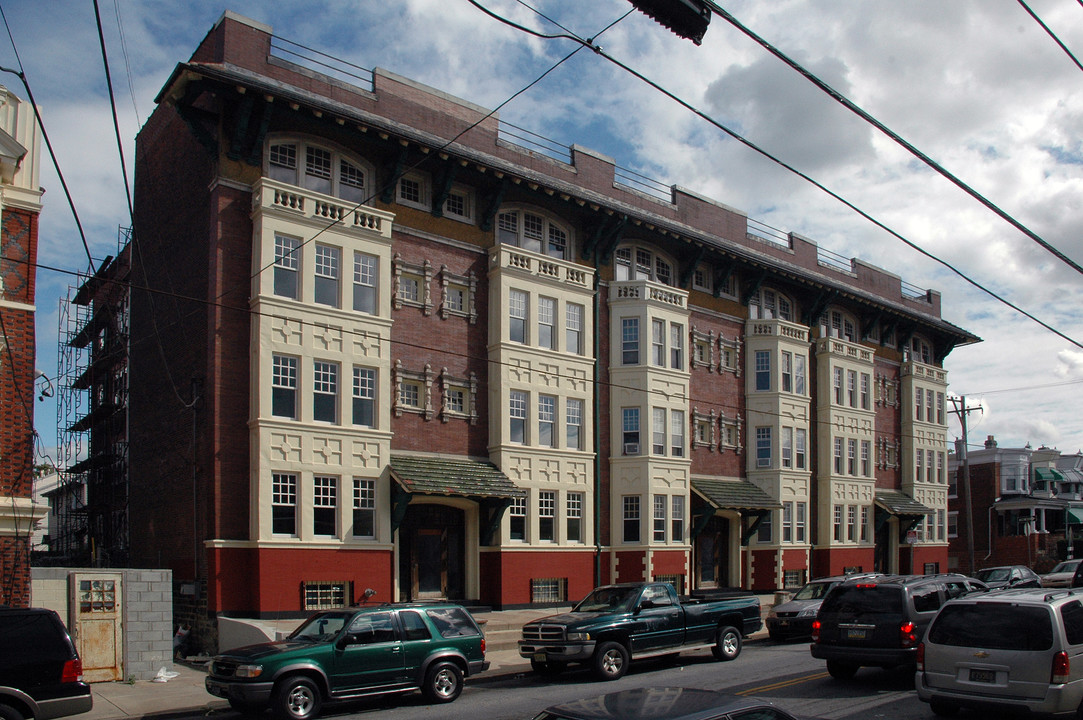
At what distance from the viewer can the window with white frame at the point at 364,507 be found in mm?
23766

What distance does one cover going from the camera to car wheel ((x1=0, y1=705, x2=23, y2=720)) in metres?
11.5

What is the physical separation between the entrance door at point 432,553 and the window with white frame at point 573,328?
623 centimetres

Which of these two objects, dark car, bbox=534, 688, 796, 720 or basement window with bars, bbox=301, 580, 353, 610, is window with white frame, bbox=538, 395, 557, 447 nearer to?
basement window with bars, bbox=301, 580, 353, 610

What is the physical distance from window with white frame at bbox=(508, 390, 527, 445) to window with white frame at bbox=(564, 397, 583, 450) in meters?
1.70

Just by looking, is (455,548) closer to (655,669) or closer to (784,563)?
(655,669)

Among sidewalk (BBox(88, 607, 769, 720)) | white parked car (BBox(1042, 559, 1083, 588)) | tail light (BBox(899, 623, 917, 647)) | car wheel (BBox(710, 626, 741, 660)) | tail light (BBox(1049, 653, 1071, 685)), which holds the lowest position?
white parked car (BBox(1042, 559, 1083, 588))

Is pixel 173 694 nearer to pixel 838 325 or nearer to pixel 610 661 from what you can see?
pixel 610 661

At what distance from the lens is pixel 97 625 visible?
18.4 m

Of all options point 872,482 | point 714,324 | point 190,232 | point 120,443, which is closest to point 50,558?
point 120,443

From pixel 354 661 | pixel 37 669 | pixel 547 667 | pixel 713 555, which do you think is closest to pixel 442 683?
pixel 354 661

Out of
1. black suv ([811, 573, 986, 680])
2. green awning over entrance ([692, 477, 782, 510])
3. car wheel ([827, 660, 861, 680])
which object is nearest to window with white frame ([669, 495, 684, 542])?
green awning over entrance ([692, 477, 782, 510])

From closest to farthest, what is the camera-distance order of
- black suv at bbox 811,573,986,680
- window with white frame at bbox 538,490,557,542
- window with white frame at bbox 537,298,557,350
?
black suv at bbox 811,573,986,680
window with white frame at bbox 538,490,557,542
window with white frame at bbox 537,298,557,350

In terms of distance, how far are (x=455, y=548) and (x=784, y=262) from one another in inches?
700

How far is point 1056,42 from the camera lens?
457 inches
